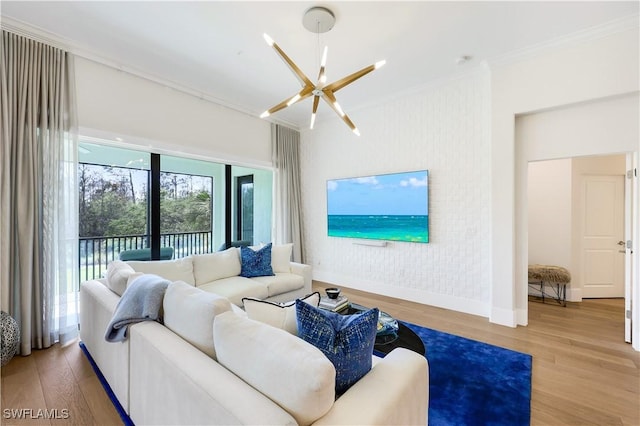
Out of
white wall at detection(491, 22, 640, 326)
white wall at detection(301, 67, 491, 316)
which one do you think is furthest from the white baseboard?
white wall at detection(491, 22, 640, 326)

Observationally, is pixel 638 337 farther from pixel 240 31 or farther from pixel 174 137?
pixel 174 137

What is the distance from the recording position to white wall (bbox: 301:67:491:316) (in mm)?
3518

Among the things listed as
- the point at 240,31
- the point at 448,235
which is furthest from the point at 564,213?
the point at 240,31

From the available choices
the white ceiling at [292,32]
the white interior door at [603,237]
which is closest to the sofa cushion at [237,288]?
the white ceiling at [292,32]

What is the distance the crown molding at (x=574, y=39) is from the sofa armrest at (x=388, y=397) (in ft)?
11.4

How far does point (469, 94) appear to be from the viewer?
3.56 m

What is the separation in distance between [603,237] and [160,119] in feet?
21.6

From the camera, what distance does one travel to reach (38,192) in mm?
2633

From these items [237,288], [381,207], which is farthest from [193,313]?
[381,207]

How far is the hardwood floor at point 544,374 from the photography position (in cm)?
181

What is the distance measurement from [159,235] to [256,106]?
8.24 feet

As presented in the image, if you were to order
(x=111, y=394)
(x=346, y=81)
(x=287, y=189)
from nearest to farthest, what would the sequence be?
(x=111, y=394), (x=346, y=81), (x=287, y=189)

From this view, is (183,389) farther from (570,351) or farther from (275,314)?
(570,351)

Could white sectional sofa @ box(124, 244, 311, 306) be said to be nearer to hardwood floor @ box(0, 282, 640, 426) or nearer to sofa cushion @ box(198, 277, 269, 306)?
sofa cushion @ box(198, 277, 269, 306)
